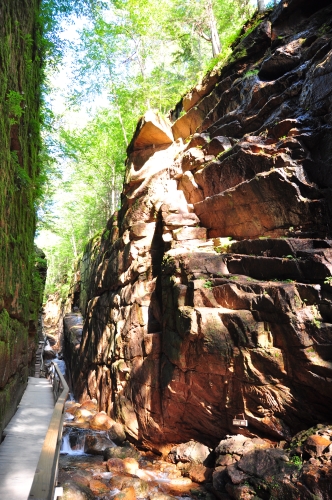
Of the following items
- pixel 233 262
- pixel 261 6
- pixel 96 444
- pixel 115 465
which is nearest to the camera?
pixel 115 465

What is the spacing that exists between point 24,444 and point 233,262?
7722 mm

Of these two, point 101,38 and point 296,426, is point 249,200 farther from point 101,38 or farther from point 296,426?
point 101,38

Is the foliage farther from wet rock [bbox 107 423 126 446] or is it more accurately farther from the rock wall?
wet rock [bbox 107 423 126 446]

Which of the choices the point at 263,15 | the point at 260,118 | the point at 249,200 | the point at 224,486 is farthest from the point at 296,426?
the point at 263,15

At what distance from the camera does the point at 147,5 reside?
22.2 m

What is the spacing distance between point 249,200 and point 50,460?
1047 centimetres

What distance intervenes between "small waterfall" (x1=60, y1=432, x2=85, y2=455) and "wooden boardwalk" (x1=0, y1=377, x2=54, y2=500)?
9.96 ft

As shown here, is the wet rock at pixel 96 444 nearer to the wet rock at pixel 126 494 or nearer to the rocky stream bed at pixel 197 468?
the rocky stream bed at pixel 197 468

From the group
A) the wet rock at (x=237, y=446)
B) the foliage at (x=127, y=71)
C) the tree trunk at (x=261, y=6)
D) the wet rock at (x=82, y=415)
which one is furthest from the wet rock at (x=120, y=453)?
the tree trunk at (x=261, y=6)

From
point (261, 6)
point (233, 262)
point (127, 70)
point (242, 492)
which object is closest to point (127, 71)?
point (127, 70)

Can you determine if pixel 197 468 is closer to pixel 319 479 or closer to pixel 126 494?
pixel 126 494

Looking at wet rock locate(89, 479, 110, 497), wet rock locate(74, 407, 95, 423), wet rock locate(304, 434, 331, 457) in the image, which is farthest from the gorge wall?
wet rock locate(304, 434, 331, 457)

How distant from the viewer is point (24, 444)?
250 inches

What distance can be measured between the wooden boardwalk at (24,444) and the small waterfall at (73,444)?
304cm
